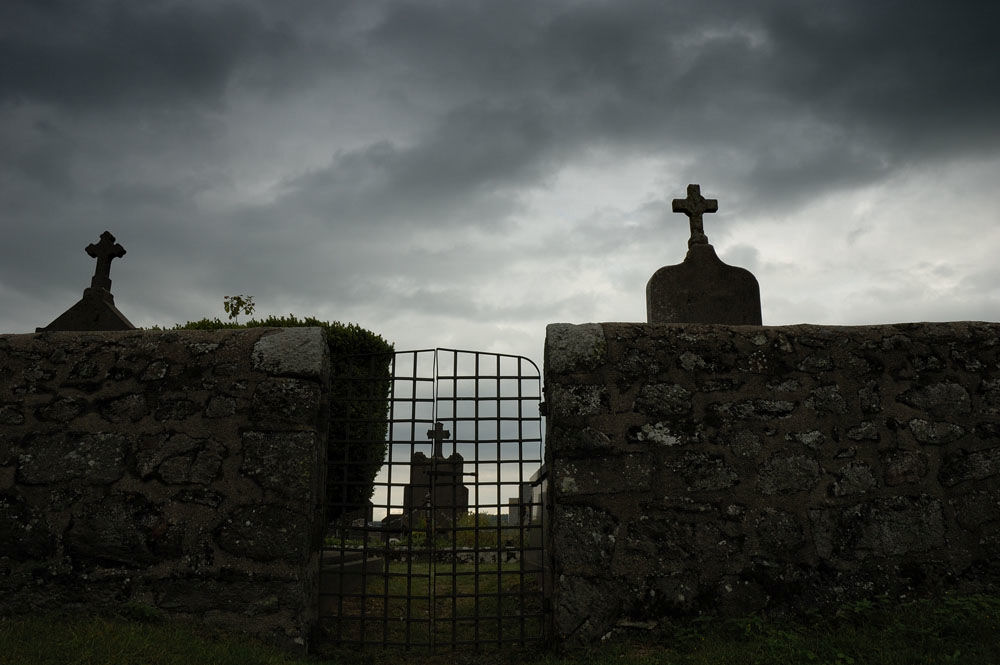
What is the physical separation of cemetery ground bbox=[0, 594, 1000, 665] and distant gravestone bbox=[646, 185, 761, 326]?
244cm

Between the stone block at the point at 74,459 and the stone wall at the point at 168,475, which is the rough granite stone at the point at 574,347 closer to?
the stone wall at the point at 168,475

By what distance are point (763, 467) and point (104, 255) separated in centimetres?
567

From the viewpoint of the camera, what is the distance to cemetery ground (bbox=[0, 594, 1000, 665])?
11.1 ft

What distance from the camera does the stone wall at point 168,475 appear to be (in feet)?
13.2

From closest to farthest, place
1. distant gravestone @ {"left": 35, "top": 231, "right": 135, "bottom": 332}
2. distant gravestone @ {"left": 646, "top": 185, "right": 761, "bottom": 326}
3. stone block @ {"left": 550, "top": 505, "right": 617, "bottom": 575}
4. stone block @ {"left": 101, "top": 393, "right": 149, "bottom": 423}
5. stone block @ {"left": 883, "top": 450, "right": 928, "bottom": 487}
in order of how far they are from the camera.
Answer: stone block @ {"left": 550, "top": 505, "right": 617, "bottom": 575} → stone block @ {"left": 883, "top": 450, "right": 928, "bottom": 487} → stone block @ {"left": 101, "top": 393, "right": 149, "bottom": 423} → distant gravestone @ {"left": 646, "top": 185, "right": 761, "bottom": 326} → distant gravestone @ {"left": 35, "top": 231, "right": 135, "bottom": 332}

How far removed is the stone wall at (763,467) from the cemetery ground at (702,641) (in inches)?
5.4

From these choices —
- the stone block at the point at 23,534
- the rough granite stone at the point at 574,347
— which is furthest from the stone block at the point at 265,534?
Result: the rough granite stone at the point at 574,347

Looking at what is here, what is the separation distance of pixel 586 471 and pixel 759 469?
1058 millimetres

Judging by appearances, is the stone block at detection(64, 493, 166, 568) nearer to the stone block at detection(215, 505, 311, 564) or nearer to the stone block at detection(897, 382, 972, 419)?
the stone block at detection(215, 505, 311, 564)

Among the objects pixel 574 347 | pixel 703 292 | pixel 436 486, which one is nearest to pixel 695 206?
pixel 703 292

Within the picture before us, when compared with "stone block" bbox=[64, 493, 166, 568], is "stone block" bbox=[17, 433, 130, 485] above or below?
above

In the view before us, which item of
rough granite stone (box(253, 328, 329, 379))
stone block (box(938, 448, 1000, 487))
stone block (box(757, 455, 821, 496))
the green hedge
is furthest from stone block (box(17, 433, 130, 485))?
stone block (box(938, 448, 1000, 487))

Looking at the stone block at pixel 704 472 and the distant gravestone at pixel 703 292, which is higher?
the distant gravestone at pixel 703 292

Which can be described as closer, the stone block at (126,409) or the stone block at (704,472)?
the stone block at (704,472)
